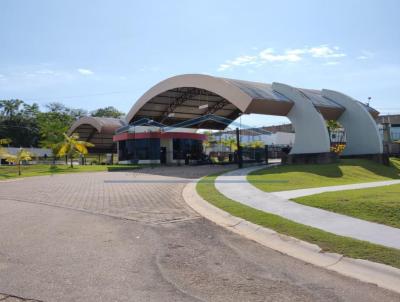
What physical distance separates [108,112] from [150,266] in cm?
10300

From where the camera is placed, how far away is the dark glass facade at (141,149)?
40219 mm

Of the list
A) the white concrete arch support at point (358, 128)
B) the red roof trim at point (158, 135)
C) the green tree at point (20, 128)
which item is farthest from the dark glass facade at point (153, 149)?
the green tree at point (20, 128)

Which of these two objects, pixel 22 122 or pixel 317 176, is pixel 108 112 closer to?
pixel 22 122

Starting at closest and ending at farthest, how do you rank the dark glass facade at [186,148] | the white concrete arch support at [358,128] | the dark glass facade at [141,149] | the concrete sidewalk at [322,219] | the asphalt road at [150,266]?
the asphalt road at [150,266]
the concrete sidewalk at [322,219]
the white concrete arch support at [358,128]
the dark glass facade at [141,149]
the dark glass facade at [186,148]

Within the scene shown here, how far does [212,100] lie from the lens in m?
46.3

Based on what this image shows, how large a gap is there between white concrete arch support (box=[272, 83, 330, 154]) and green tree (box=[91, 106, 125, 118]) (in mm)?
77327

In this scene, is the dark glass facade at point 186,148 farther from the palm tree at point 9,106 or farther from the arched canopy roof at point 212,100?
the palm tree at point 9,106

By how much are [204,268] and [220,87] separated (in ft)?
86.8

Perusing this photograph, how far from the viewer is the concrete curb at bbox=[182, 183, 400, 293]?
17.9ft

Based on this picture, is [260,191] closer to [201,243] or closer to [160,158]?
[201,243]

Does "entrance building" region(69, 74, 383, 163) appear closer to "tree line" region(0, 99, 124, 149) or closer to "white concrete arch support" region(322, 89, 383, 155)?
"white concrete arch support" region(322, 89, 383, 155)

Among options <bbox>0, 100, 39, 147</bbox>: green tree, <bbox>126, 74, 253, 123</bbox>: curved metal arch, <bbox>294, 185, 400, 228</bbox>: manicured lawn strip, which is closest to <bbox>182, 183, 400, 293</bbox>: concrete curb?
<bbox>294, 185, 400, 228</bbox>: manicured lawn strip

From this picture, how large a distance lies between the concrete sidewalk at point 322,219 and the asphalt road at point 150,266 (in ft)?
5.43

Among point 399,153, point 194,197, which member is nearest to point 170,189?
point 194,197
